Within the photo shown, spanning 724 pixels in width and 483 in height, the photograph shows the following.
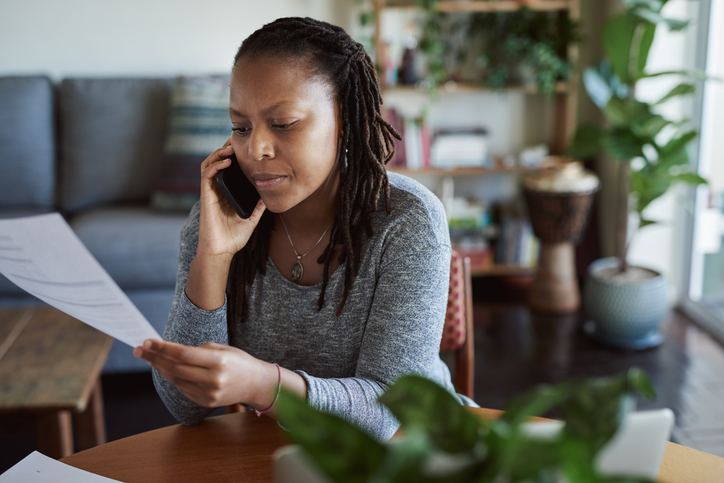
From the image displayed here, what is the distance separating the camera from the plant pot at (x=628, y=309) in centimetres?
245

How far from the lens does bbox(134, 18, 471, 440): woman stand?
0.93 m

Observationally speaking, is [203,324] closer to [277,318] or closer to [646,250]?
[277,318]

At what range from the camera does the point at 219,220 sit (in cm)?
102

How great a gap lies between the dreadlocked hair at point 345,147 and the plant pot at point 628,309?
169cm

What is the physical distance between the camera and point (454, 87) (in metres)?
3.06

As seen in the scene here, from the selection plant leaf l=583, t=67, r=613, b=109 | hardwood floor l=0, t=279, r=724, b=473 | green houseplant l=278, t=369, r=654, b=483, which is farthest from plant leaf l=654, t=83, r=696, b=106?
green houseplant l=278, t=369, r=654, b=483

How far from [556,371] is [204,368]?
1.93m

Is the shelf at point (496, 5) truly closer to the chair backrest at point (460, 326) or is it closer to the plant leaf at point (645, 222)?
the plant leaf at point (645, 222)

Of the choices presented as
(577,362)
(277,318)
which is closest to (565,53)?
(577,362)

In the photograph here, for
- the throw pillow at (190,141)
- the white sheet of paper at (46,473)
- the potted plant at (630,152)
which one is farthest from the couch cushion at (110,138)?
the white sheet of paper at (46,473)

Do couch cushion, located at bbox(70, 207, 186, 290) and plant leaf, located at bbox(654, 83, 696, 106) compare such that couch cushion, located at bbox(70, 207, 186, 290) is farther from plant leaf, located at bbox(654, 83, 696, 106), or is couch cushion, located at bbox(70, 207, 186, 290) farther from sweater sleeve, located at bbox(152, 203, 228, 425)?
plant leaf, located at bbox(654, 83, 696, 106)

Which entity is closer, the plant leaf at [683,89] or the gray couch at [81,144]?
the plant leaf at [683,89]

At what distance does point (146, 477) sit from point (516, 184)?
9.85 ft

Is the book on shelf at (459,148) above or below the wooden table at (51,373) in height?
above
